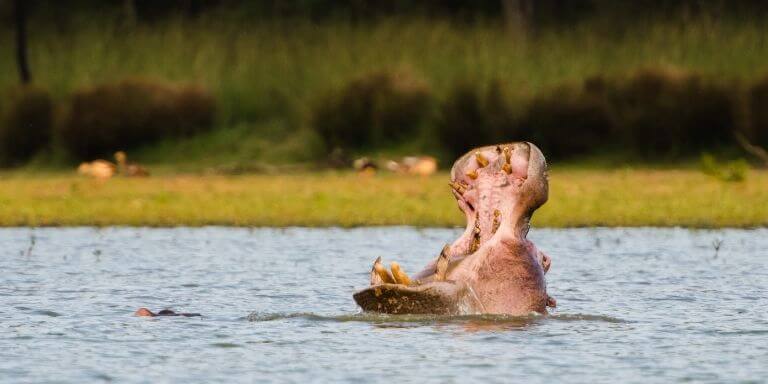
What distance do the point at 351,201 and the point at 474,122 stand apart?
5022 mm

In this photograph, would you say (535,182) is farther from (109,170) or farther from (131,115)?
(131,115)

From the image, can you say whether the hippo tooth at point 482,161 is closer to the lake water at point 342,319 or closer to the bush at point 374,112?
the lake water at point 342,319

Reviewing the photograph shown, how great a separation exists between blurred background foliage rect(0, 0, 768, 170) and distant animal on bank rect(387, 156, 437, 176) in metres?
1.41

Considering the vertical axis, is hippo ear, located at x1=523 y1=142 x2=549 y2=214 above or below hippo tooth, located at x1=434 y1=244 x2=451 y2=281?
above

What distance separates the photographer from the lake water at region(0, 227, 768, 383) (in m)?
7.02

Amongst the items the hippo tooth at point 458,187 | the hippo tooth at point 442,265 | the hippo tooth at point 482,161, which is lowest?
the hippo tooth at point 442,265

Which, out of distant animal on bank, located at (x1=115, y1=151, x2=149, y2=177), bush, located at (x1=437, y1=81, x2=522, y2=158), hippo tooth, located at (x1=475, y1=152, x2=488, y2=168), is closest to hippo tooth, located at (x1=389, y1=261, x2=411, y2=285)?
hippo tooth, located at (x1=475, y1=152, x2=488, y2=168)

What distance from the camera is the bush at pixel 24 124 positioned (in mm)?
21734

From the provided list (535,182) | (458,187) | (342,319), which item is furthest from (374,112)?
(535,182)

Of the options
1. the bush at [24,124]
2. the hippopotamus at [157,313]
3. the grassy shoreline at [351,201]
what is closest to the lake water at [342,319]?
the hippopotamus at [157,313]

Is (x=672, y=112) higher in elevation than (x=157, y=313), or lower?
higher

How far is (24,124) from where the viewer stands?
21.8 meters

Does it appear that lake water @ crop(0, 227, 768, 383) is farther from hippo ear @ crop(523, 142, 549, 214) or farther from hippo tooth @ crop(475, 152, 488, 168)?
hippo tooth @ crop(475, 152, 488, 168)

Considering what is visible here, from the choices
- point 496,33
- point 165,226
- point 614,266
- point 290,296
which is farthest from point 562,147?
point 290,296
